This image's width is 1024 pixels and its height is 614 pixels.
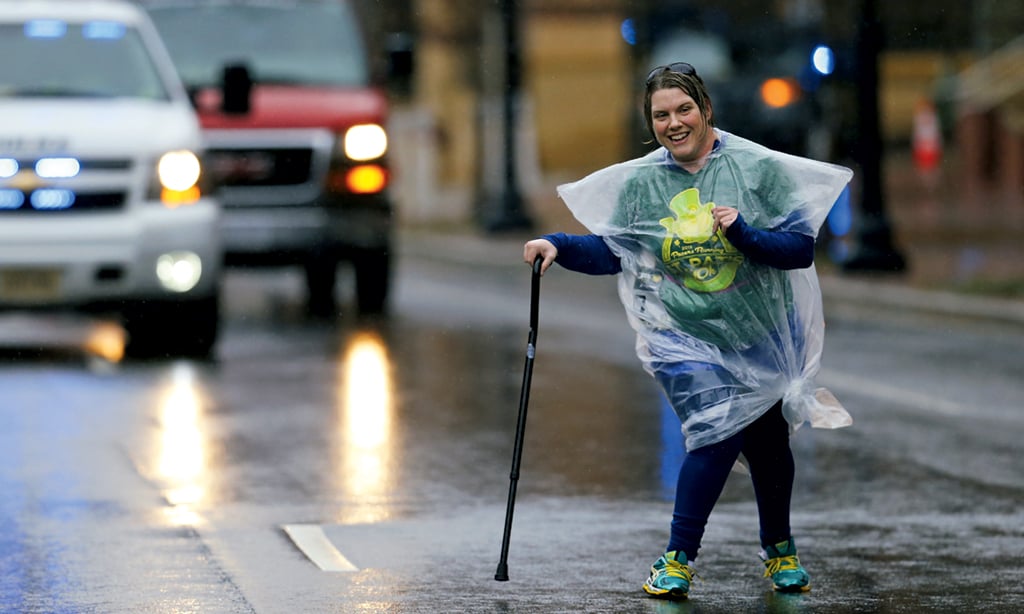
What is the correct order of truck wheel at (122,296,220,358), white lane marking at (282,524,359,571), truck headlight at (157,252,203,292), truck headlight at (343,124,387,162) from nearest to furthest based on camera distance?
white lane marking at (282,524,359,571)
truck headlight at (157,252,203,292)
truck wheel at (122,296,220,358)
truck headlight at (343,124,387,162)

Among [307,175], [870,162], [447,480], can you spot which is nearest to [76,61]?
[307,175]

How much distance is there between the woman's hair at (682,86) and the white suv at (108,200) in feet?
22.7

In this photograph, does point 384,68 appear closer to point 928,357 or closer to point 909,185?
point 928,357

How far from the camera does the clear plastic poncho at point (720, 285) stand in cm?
655

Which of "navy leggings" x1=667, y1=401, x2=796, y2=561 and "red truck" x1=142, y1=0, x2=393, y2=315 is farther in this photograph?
"red truck" x1=142, y1=0, x2=393, y2=315

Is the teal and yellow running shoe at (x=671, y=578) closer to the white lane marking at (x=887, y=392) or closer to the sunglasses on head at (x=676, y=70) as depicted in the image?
the sunglasses on head at (x=676, y=70)

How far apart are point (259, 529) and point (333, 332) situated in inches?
300

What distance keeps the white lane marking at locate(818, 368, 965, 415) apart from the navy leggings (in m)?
4.69

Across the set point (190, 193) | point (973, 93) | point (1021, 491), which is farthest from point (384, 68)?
point (973, 93)

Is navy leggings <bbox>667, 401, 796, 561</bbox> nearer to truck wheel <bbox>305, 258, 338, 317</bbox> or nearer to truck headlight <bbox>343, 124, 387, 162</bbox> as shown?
truck headlight <bbox>343, 124, 387, 162</bbox>

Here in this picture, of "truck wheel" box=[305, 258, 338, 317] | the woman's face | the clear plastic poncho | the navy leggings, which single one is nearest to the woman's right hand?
the clear plastic poncho

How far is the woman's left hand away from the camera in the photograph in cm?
632

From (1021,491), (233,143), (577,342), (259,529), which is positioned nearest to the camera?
(259,529)

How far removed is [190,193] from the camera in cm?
1334
